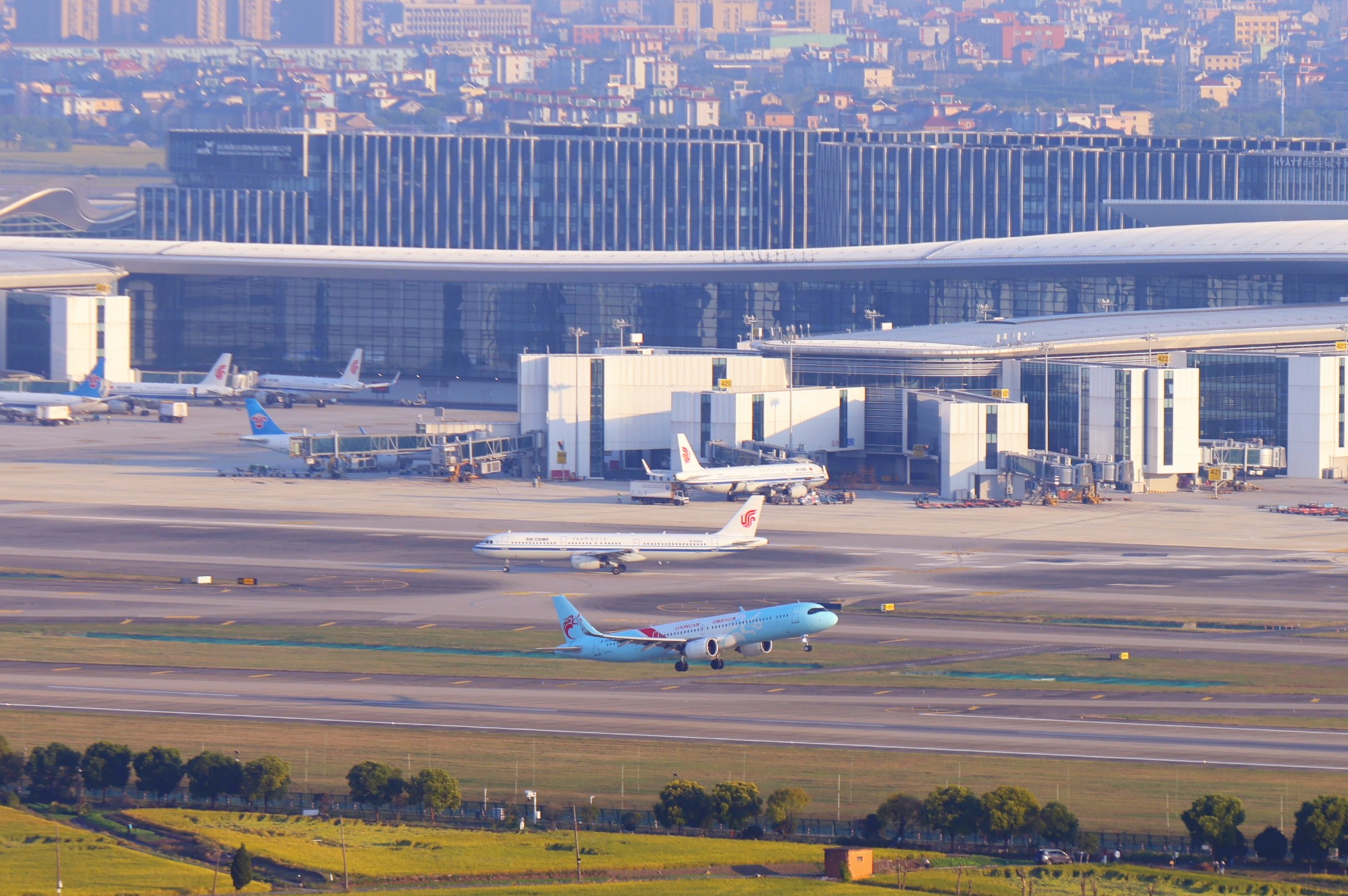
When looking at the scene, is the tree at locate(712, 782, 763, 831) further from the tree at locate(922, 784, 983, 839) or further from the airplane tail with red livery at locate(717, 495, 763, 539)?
the airplane tail with red livery at locate(717, 495, 763, 539)

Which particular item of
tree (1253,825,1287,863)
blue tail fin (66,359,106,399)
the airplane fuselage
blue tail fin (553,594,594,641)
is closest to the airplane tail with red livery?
the airplane fuselage

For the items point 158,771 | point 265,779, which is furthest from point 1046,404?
point 158,771

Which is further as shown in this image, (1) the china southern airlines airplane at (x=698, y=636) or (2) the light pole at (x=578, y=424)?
(2) the light pole at (x=578, y=424)

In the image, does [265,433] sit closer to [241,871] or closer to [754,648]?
[754,648]

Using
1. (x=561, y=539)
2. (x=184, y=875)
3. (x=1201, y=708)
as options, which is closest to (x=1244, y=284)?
(x=561, y=539)

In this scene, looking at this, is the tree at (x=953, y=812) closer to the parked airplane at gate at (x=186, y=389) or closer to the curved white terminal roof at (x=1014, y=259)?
the curved white terminal roof at (x=1014, y=259)

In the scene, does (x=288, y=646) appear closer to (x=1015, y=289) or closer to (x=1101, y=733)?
(x=1101, y=733)

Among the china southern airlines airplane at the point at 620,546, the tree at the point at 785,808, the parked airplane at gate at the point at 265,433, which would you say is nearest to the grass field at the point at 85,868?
the tree at the point at 785,808

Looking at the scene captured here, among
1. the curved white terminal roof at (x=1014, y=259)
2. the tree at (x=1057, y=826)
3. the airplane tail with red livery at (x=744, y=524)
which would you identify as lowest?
the tree at (x=1057, y=826)
